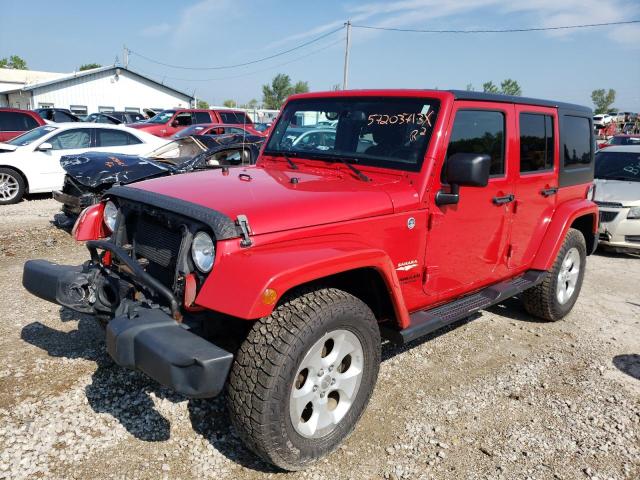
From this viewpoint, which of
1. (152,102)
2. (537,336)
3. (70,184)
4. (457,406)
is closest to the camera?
(457,406)

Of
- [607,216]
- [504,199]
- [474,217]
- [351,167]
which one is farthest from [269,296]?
[607,216]

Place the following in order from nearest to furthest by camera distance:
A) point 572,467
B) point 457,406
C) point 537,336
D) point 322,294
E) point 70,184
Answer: point 322,294, point 572,467, point 457,406, point 537,336, point 70,184

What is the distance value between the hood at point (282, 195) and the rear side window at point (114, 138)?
8.39 m

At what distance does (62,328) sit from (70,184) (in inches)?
160

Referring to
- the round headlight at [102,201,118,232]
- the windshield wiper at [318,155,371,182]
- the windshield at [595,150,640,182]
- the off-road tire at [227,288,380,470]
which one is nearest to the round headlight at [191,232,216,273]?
the off-road tire at [227,288,380,470]

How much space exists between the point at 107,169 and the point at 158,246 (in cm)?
534

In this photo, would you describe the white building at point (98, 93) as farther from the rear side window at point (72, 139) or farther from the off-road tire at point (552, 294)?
the off-road tire at point (552, 294)

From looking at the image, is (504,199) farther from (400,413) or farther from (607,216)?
(607,216)

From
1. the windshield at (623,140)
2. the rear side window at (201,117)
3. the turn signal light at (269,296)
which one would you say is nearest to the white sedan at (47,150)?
the rear side window at (201,117)

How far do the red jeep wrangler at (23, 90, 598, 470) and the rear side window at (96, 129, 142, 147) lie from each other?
312 inches

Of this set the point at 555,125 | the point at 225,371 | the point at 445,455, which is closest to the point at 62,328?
the point at 225,371

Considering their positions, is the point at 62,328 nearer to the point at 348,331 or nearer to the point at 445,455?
the point at 348,331

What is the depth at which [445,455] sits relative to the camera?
2910 millimetres

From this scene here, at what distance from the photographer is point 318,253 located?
8.34 feet
